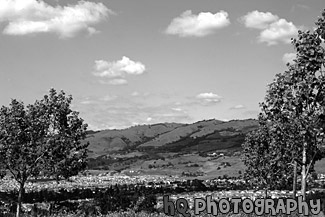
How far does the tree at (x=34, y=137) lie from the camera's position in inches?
1451

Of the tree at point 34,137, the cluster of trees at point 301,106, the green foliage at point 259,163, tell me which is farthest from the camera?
the green foliage at point 259,163

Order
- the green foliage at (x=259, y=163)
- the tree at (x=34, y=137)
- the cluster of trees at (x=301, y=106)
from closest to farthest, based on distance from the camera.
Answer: the cluster of trees at (x=301, y=106), the tree at (x=34, y=137), the green foliage at (x=259, y=163)

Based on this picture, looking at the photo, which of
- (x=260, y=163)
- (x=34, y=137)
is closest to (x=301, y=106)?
(x=34, y=137)

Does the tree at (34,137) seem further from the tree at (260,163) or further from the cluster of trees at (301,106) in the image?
the tree at (260,163)

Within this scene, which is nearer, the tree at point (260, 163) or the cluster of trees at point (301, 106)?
the cluster of trees at point (301, 106)

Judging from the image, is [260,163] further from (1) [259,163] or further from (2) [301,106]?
(2) [301,106]

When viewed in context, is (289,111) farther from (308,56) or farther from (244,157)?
(244,157)

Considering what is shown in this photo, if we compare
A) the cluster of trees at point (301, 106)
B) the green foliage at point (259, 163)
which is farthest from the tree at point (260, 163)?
the cluster of trees at point (301, 106)

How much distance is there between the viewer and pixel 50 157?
38094 mm

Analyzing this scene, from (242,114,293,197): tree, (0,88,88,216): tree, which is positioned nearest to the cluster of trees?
(0,88,88,216): tree

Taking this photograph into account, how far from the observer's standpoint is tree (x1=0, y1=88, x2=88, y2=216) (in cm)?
3684

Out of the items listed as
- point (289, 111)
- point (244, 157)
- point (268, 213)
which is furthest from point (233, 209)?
Result: point (244, 157)

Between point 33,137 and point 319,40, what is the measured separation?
23.9 metres

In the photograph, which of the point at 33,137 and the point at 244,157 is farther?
the point at 244,157
